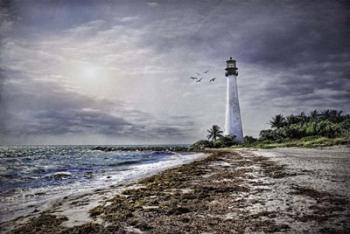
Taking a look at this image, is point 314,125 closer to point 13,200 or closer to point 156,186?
point 156,186

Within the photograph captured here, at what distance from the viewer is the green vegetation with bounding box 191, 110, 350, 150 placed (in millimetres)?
26859

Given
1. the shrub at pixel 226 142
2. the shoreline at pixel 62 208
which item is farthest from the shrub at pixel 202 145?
the shoreline at pixel 62 208

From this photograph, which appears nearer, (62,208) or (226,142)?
(62,208)

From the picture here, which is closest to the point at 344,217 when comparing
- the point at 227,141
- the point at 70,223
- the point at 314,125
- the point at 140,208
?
the point at 140,208

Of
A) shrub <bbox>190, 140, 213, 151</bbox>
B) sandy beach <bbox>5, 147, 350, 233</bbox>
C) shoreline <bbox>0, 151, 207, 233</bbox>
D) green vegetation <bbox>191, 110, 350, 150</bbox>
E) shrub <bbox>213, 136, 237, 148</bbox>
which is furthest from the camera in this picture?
shrub <bbox>190, 140, 213, 151</bbox>

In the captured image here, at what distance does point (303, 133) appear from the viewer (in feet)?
115

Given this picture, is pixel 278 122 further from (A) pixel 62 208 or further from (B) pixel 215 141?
(A) pixel 62 208

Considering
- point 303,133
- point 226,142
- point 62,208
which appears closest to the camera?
point 62,208

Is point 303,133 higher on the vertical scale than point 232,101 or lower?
lower

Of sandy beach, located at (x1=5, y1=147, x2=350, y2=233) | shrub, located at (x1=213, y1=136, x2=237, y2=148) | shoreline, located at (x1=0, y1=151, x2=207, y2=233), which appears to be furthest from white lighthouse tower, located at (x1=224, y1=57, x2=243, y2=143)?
shoreline, located at (x1=0, y1=151, x2=207, y2=233)

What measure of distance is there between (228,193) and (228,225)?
7.12 feet

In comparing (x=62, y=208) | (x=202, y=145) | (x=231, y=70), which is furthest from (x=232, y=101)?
(x=62, y=208)

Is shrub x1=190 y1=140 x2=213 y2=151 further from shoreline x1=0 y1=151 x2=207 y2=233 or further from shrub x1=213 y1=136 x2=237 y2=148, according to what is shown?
shoreline x1=0 y1=151 x2=207 y2=233

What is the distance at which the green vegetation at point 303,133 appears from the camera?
1057 inches
